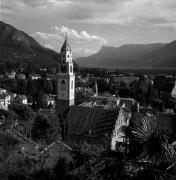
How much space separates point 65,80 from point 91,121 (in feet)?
38.7

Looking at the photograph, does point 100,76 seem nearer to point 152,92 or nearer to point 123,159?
point 152,92

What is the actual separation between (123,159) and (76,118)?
74.1 feet

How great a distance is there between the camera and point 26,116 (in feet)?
137

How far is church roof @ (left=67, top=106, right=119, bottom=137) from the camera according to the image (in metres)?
27.0

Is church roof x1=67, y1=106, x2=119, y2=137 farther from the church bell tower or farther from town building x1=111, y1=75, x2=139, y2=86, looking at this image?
town building x1=111, y1=75, x2=139, y2=86

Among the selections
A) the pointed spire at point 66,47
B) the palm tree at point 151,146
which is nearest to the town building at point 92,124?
the pointed spire at point 66,47

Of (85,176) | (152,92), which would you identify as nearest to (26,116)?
(85,176)

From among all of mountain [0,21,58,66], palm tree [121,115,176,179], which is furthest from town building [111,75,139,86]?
palm tree [121,115,176,179]

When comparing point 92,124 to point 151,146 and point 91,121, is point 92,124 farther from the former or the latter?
point 151,146

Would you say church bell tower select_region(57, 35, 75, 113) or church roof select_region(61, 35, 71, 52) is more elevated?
church roof select_region(61, 35, 71, 52)

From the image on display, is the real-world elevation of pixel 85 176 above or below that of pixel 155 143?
below

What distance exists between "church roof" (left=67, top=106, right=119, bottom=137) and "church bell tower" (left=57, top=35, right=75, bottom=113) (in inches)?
345

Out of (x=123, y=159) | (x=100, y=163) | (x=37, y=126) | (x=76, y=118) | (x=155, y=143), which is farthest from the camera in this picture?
(x=76, y=118)

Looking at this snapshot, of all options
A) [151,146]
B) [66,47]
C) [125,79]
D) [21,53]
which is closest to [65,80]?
[66,47]
